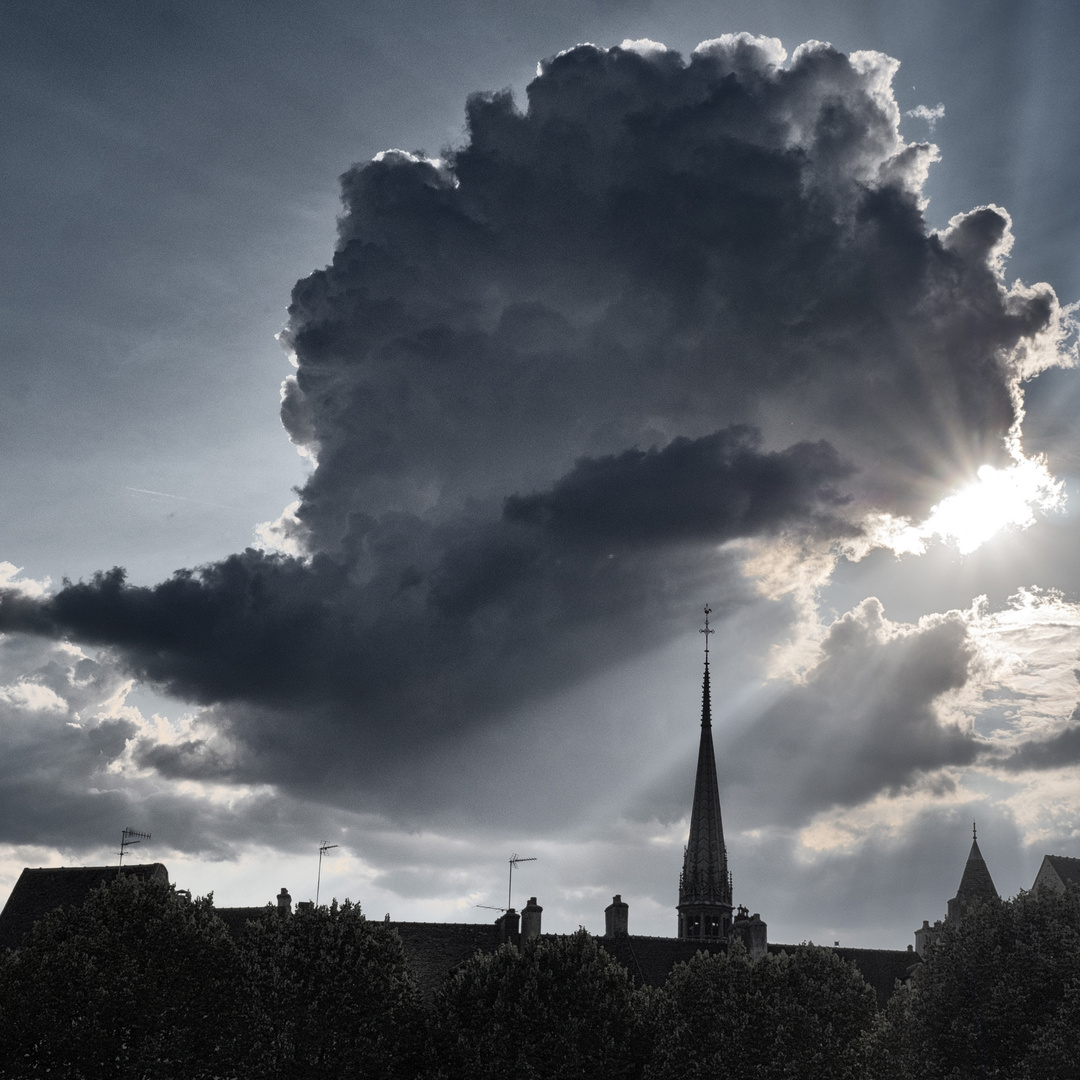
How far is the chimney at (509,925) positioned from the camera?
224ft

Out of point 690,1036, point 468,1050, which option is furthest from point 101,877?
point 690,1036

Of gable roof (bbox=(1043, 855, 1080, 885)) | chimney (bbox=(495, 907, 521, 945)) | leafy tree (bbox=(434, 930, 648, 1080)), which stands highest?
gable roof (bbox=(1043, 855, 1080, 885))

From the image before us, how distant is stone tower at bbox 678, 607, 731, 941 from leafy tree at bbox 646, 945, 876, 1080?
2144 inches

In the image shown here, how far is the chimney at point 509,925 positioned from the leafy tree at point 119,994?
20961 millimetres

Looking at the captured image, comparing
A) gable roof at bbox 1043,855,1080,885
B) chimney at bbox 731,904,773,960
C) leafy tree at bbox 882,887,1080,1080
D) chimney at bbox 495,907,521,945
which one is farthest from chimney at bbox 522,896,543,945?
gable roof at bbox 1043,855,1080,885

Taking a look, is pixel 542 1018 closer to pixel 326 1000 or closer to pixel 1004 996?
pixel 326 1000

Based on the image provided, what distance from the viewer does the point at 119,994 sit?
49.1 metres

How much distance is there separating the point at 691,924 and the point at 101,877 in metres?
62.3

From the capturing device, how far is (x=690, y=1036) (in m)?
51.0

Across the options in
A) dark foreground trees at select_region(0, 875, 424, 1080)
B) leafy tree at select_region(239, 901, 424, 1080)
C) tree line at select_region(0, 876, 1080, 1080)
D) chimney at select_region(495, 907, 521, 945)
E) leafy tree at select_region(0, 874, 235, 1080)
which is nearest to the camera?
tree line at select_region(0, 876, 1080, 1080)

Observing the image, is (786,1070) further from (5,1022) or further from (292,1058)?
(5,1022)

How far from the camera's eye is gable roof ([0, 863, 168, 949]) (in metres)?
63.2

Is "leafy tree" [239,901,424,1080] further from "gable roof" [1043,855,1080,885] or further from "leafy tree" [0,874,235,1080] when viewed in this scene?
"gable roof" [1043,855,1080,885]

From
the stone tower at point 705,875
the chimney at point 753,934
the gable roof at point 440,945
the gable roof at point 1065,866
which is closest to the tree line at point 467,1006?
the gable roof at point 440,945
